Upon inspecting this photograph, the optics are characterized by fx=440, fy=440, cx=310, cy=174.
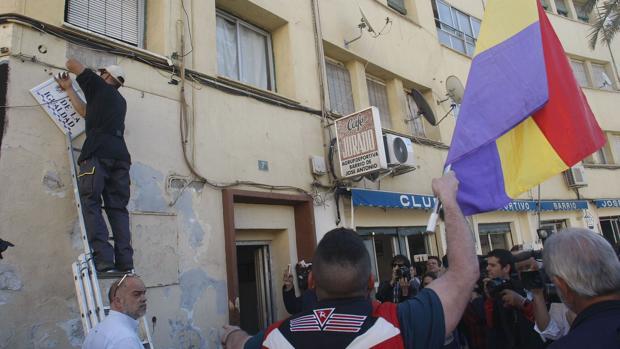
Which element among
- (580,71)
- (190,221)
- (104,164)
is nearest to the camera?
(104,164)

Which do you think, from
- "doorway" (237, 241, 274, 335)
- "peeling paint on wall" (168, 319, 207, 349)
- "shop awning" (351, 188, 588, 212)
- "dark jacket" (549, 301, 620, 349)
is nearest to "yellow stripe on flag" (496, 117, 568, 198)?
"dark jacket" (549, 301, 620, 349)

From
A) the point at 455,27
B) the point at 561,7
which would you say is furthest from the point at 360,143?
the point at 561,7

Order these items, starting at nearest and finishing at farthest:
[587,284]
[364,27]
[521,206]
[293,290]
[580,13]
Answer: [587,284] → [293,290] → [364,27] → [521,206] → [580,13]

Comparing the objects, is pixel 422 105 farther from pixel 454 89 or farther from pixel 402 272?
pixel 402 272

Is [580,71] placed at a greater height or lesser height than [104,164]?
greater

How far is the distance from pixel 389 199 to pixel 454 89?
14.5 feet

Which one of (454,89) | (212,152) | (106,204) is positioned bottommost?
(106,204)

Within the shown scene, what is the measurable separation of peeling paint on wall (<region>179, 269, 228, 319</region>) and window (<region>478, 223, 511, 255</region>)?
25.5ft

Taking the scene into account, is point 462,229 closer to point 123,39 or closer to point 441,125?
point 123,39

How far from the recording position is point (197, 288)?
5.24m

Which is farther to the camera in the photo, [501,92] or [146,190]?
[146,190]

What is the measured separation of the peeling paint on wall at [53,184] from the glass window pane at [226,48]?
306 cm

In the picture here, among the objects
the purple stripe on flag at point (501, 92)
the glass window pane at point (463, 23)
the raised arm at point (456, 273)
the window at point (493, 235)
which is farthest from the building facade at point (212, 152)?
the raised arm at point (456, 273)

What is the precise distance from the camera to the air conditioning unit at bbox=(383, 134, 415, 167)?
7.68 m
